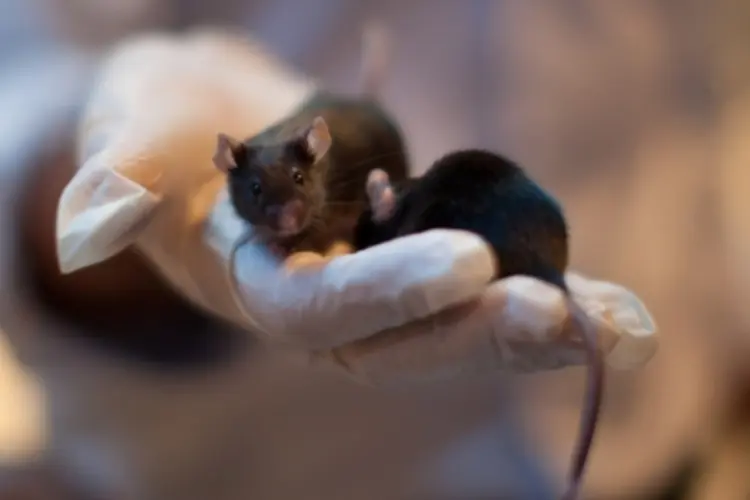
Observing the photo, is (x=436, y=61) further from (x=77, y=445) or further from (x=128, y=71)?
(x=77, y=445)

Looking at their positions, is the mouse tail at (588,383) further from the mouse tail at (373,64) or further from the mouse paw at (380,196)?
the mouse tail at (373,64)

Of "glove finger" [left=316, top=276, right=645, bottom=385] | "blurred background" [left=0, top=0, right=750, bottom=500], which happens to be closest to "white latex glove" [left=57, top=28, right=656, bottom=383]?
"glove finger" [left=316, top=276, right=645, bottom=385]

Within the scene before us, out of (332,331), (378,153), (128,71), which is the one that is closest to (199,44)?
(128,71)

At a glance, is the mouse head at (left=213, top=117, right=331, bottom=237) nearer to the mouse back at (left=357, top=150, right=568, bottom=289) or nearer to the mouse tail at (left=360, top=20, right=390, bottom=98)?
the mouse back at (left=357, top=150, right=568, bottom=289)

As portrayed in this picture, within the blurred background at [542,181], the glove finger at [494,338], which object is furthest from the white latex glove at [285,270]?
the blurred background at [542,181]

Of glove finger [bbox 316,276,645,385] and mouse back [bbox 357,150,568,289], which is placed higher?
mouse back [bbox 357,150,568,289]

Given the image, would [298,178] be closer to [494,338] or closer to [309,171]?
[309,171]
